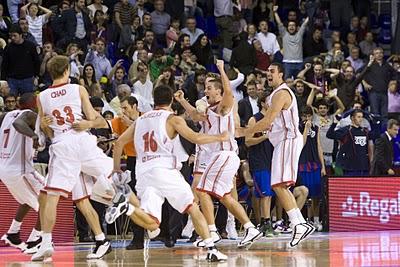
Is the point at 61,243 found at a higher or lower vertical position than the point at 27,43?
lower

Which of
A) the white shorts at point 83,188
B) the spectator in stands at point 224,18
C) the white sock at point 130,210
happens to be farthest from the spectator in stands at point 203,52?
the white sock at point 130,210

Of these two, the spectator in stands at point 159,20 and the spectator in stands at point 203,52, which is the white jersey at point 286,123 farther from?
the spectator in stands at point 159,20

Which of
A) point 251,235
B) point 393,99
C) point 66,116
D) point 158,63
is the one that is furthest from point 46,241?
point 393,99

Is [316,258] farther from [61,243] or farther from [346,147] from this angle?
[346,147]

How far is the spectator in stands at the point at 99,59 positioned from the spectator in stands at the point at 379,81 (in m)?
5.70

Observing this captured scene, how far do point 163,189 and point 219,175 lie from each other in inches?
69.4

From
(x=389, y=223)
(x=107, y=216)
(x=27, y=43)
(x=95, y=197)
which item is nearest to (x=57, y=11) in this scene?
(x=27, y=43)

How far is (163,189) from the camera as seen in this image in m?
13.5

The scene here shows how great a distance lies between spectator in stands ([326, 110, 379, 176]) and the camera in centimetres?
2070

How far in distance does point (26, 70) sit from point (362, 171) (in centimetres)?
645

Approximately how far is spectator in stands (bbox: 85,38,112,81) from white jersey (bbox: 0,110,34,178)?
7615mm

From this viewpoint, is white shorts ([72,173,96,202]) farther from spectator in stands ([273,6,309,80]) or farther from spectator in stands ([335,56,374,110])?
spectator in stands ([273,6,309,80])

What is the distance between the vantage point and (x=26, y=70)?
2169 centimetres

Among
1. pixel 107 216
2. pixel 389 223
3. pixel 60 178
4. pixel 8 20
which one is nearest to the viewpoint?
pixel 107 216
